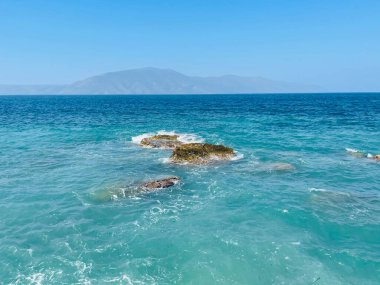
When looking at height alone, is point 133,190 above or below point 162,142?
below

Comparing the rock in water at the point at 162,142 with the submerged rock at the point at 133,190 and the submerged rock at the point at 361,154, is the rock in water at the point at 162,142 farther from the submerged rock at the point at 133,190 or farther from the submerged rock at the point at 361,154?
the submerged rock at the point at 361,154

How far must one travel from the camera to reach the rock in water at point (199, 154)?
38.4 metres

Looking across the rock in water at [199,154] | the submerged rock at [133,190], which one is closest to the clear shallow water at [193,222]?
the submerged rock at [133,190]

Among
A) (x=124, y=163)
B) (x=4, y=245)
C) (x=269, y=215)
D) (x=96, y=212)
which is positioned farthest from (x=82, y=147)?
(x=269, y=215)

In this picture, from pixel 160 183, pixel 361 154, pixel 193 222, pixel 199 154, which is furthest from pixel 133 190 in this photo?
pixel 361 154

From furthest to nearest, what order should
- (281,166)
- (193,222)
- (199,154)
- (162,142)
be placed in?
1. (162,142)
2. (199,154)
3. (281,166)
4. (193,222)

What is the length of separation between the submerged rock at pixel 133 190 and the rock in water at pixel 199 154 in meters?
7.68

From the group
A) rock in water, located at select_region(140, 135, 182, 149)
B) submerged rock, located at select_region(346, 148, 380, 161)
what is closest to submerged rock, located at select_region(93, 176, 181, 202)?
rock in water, located at select_region(140, 135, 182, 149)

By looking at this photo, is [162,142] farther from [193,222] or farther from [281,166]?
[193,222]

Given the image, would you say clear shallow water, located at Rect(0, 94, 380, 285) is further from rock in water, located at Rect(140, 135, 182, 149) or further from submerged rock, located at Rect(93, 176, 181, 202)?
rock in water, located at Rect(140, 135, 182, 149)

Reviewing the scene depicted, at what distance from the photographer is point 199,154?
39.4m

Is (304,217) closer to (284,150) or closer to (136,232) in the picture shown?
(136,232)

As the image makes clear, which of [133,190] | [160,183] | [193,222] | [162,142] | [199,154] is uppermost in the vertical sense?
[199,154]

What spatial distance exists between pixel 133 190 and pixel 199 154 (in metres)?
12.8
